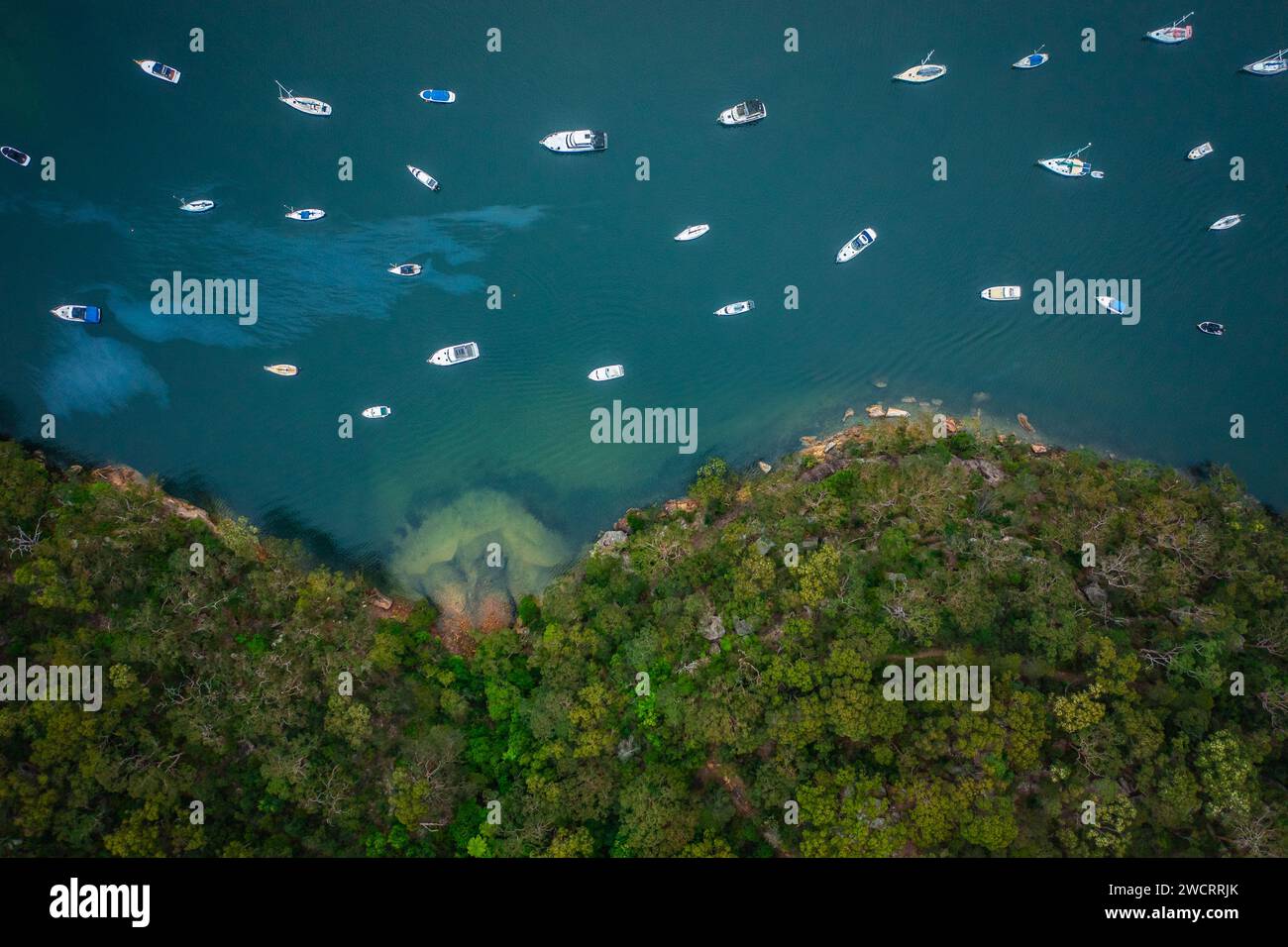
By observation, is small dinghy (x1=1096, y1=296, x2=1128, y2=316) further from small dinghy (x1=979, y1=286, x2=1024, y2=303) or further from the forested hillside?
the forested hillside

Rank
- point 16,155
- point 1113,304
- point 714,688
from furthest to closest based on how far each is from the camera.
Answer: point 1113,304 < point 16,155 < point 714,688

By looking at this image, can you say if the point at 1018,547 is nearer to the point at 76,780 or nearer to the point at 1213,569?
the point at 1213,569

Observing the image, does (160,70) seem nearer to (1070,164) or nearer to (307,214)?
(307,214)

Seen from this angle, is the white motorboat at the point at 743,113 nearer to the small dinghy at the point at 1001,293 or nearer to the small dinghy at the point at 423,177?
the small dinghy at the point at 1001,293

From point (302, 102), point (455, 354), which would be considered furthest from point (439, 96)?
point (455, 354)

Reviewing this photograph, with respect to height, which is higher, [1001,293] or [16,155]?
[16,155]
